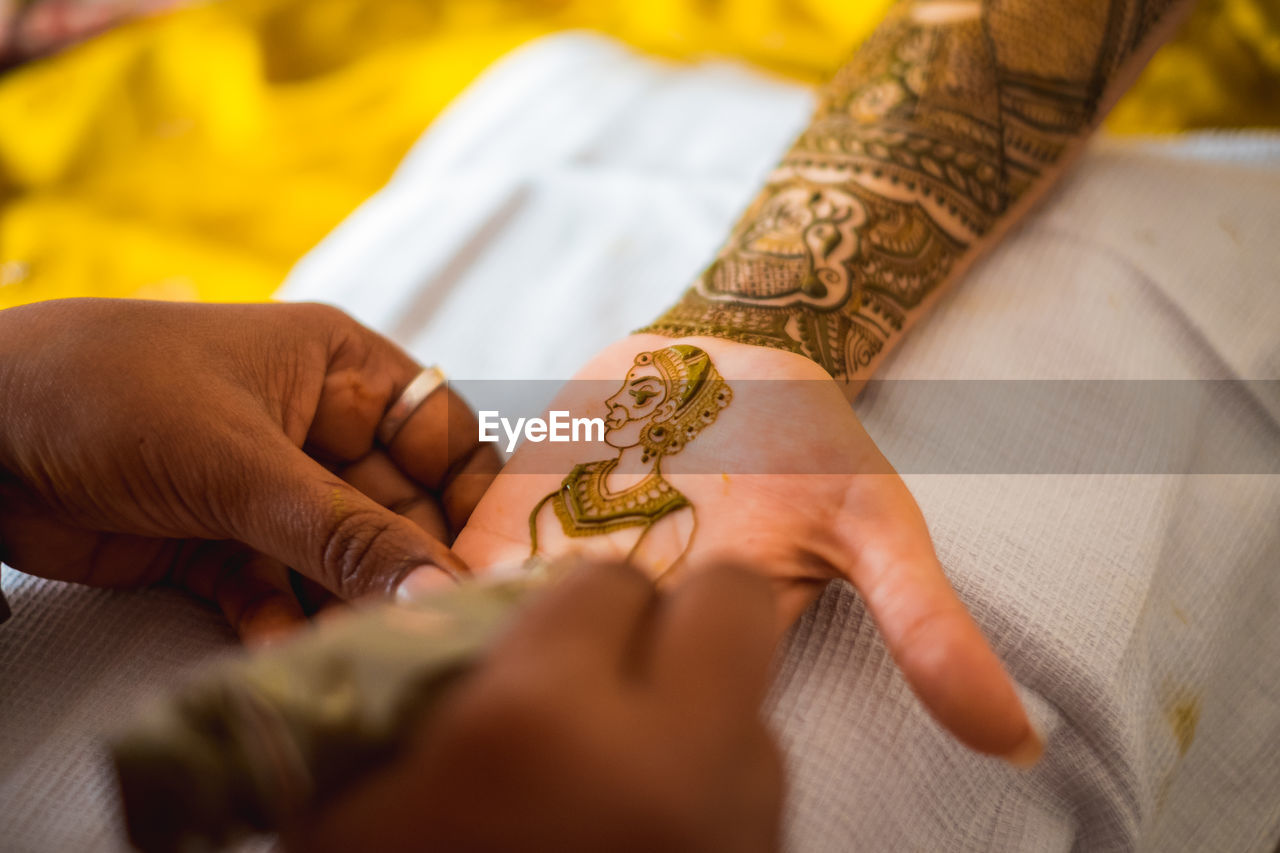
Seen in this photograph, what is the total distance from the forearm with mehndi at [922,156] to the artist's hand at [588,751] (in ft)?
1.60

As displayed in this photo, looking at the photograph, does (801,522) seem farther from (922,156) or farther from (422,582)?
(922,156)

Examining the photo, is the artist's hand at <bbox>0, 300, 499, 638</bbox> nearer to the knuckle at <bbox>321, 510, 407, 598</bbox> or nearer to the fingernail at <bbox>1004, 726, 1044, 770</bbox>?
the knuckle at <bbox>321, 510, 407, 598</bbox>

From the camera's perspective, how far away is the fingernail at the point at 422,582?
0.54 m

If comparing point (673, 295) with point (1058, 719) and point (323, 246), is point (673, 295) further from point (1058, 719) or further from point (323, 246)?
point (1058, 719)

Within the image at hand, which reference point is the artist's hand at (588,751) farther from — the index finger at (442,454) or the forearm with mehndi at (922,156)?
the forearm with mehndi at (922,156)

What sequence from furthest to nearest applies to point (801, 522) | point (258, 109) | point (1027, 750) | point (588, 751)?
1. point (258, 109)
2. point (801, 522)
3. point (1027, 750)
4. point (588, 751)

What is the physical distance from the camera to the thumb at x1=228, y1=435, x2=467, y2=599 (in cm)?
56

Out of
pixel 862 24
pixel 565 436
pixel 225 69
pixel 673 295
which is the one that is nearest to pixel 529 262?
pixel 673 295

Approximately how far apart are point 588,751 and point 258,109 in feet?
4.26

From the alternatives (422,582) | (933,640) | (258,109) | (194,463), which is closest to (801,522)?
(933,640)

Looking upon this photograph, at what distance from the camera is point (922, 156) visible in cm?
97

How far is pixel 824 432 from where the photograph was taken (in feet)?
2.10

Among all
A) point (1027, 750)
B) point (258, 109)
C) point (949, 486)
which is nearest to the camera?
point (1027, 750)

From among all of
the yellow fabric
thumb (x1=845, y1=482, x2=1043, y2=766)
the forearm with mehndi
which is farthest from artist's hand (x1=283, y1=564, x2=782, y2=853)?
the yellow fabric
